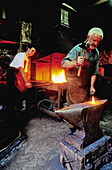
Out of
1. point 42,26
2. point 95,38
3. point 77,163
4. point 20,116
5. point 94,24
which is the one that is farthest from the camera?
point 42,26

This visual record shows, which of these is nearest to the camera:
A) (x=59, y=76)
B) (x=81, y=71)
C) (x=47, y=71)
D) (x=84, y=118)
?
(x=84, y=118)

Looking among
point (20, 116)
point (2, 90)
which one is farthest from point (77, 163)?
point (2, 90)

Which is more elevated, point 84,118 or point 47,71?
point 47,71

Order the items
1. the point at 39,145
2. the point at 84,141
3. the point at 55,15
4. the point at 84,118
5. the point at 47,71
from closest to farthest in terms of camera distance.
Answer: the point at 84,118 → the point at 84,141 → the point at 39,145 → the point at 47,71 → the point at 55,15

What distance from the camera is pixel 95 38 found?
2199mm

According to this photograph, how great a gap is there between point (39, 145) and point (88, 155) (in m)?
1.46

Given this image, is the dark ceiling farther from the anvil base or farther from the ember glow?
the anvil base

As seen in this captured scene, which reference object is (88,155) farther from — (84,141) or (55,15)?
(55,15)

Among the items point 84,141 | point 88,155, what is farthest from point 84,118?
point 88,155

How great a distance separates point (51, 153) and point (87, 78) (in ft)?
6.34

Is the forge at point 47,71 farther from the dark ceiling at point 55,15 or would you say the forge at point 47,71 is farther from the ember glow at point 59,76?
the dark ceiling at point 55,15

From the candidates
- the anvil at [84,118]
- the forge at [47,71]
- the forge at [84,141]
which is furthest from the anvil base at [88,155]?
the forge at [47,71]

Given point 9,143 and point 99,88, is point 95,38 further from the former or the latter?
point 99,88

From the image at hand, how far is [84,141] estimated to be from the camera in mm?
1887
